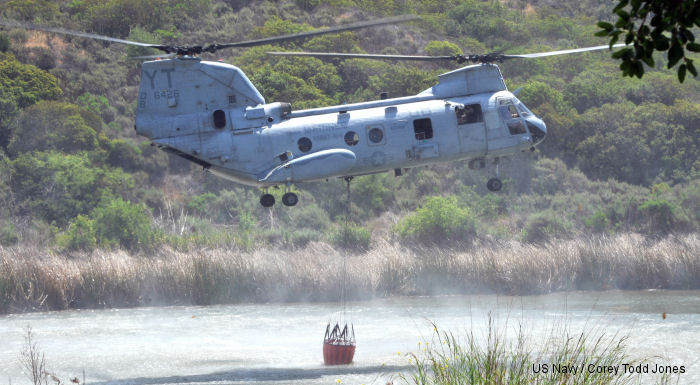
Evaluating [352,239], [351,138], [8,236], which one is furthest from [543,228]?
[8,236]

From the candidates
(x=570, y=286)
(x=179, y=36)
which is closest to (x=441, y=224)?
(x=570, y=286)

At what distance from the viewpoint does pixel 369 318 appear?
98.9ft

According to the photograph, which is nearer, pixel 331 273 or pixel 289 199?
pixel 289 199

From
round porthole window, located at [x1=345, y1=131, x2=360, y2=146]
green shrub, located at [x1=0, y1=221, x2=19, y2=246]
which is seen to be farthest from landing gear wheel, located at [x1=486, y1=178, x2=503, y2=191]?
green shrub, located at [x1=0, y1=221, x2=19, y2=246]

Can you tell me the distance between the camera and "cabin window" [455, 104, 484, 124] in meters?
20.0

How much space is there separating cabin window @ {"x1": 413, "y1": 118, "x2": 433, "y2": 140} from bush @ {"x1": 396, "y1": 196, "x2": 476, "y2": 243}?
17.7m

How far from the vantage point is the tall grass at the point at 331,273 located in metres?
31.5

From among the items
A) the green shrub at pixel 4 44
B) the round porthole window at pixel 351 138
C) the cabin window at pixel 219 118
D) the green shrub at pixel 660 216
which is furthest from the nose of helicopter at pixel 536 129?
the green shrub at pixel 4 44

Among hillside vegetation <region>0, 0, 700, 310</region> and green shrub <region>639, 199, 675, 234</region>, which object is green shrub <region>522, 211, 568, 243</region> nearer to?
hillside vegetation <region>0, 0, 700, 310</region>

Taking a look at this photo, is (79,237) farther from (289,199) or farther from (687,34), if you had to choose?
(687,34)

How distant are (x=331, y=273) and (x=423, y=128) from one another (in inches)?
565

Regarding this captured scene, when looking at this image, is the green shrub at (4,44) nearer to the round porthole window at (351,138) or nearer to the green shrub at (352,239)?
the green shrub at (352,239)

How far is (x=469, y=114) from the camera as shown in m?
20.1

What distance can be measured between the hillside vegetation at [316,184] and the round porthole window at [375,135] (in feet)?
49.5
